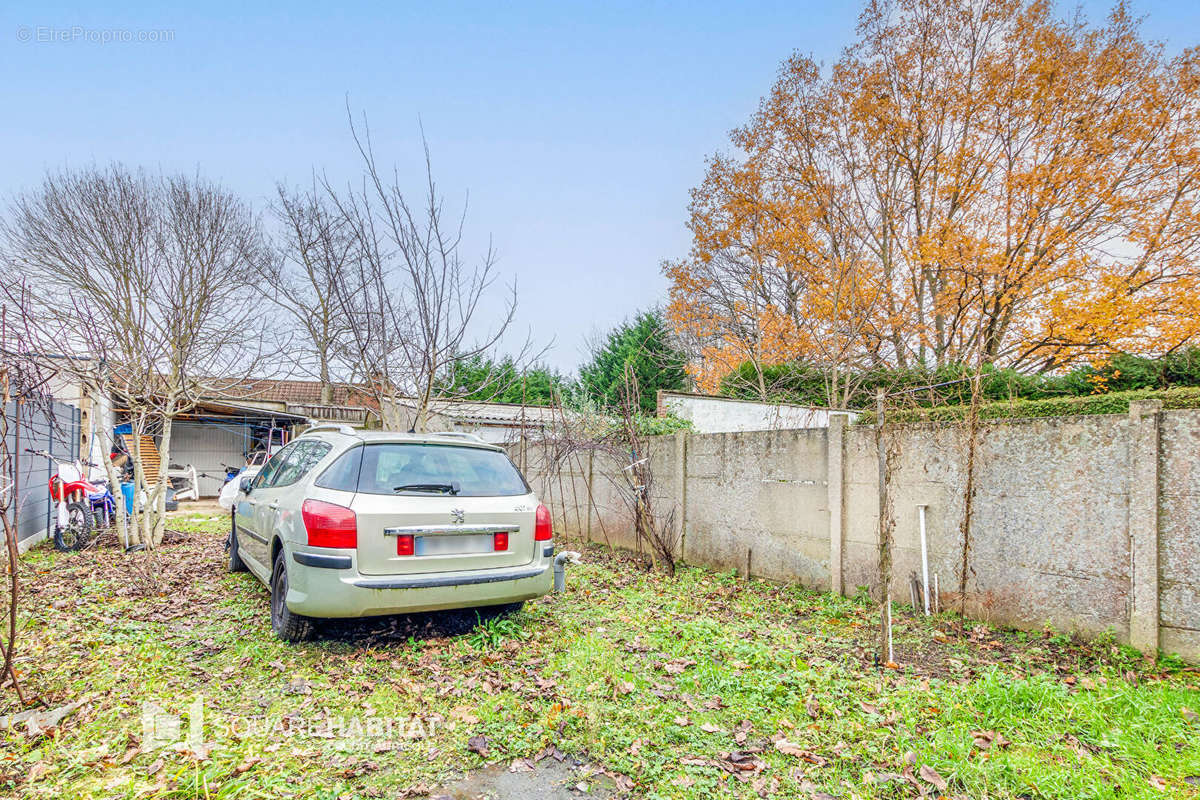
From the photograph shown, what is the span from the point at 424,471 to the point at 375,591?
882 millimetres

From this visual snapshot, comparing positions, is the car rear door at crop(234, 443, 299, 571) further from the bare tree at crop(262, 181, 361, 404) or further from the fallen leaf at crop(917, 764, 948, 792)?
the fallen leaf at crop(917, 764, 948, 792)

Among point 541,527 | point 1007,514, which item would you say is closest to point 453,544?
point 541,527

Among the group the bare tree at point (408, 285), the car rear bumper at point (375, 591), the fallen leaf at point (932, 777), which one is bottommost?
the fallen leaf at point (932, 777)

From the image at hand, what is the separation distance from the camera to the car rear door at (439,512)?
3.67m

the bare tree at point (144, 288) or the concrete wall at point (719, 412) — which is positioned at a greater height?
the bare tree at point (144, 288)

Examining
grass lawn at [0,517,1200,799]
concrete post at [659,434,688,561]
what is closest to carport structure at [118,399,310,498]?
grass lawn at [0,517,1200,799]

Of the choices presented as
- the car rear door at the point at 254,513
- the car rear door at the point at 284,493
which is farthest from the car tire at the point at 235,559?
the car rear door at the point at 284,493

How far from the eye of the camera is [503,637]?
4.20m

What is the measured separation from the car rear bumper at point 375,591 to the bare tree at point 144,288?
533cm

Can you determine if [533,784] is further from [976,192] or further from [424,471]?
[976,192]

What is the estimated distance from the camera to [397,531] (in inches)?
145

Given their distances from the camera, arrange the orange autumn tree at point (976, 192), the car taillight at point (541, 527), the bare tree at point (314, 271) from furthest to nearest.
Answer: the orange autumn tree at point (976, 192), the bare tree at point (314, 271), the car taillight at point (541, 527)

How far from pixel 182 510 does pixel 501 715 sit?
13356 mm

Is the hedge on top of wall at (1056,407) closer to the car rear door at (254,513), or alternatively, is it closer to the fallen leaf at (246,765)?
the fallen leaf at (246,765)
